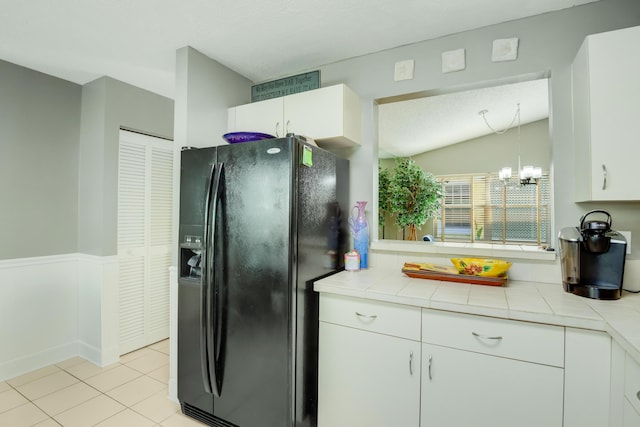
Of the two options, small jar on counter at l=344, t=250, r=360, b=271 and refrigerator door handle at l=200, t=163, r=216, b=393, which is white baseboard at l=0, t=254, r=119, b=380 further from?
small jar on counter at l=344, t=250, r=360, b=271

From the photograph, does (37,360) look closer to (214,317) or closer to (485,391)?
(214,317)

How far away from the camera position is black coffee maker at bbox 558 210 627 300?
1.36 m

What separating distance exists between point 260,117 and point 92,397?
226 cm

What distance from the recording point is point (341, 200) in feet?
7.01

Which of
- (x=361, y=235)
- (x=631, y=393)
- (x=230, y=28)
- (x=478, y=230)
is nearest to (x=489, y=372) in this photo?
(x=631, y=393)

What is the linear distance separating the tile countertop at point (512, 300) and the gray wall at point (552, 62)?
461 millimetres

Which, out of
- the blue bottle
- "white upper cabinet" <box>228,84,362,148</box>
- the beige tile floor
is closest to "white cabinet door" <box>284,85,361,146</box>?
"white upper cabinet" <box>228,84,362,148</box>

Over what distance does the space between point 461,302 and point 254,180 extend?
116cm

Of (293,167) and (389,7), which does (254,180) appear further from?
(389,7)

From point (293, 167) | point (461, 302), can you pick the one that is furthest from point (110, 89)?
point (461, 302)

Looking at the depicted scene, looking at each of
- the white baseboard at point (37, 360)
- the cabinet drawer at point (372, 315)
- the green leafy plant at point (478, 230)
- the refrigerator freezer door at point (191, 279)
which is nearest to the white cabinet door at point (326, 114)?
the refrigerator freezer door at point (191, 279)

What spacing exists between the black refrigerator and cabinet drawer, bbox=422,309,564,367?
0.66 metres

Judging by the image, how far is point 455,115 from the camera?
173 inches

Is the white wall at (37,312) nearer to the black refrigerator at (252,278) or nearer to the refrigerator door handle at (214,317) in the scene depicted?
the black refrigerator at (252,278)
